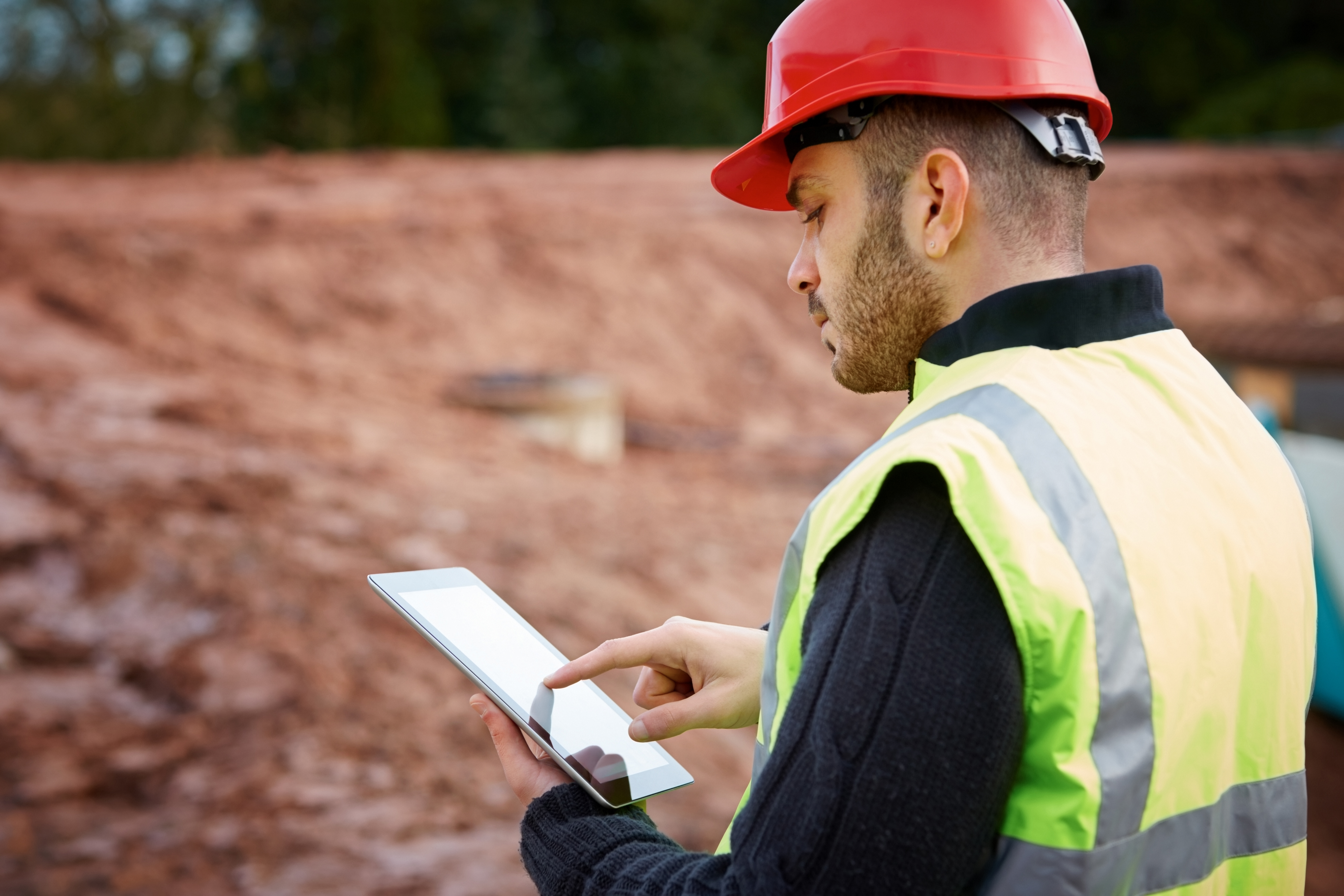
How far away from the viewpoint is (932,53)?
3.81 feet

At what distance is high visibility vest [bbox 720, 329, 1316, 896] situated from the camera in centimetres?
96

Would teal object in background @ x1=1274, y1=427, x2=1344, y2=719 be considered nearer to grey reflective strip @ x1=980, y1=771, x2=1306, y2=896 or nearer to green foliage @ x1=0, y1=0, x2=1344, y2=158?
grey reflective strip @ x1=980, y1=771, x2=1306, y2=896

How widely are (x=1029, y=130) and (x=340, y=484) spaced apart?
6.60 meters

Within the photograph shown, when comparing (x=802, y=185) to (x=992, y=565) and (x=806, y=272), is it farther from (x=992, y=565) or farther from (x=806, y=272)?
(x=992, y=565)

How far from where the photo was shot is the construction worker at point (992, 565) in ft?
→ 3.09

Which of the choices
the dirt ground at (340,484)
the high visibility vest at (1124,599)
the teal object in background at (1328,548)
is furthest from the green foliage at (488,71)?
the high visibility vest at (1124,599)

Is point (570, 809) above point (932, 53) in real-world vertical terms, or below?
below

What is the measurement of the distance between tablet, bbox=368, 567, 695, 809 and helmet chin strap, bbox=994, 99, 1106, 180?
33.7 inches

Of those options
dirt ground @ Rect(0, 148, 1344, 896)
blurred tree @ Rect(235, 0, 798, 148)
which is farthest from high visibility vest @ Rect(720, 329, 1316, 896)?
blurred tree @ Rect(235, 0, 798, 148)

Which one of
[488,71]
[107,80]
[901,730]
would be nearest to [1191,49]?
[488,71]

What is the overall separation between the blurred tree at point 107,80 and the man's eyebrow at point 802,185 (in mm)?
22459

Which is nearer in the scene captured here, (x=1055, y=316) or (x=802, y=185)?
(x=1055, y=316)

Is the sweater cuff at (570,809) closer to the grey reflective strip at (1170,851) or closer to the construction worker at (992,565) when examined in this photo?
the construction worker at (992,565)

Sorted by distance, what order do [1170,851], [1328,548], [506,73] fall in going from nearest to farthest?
[1170,851], [1328,548], [506,73]
